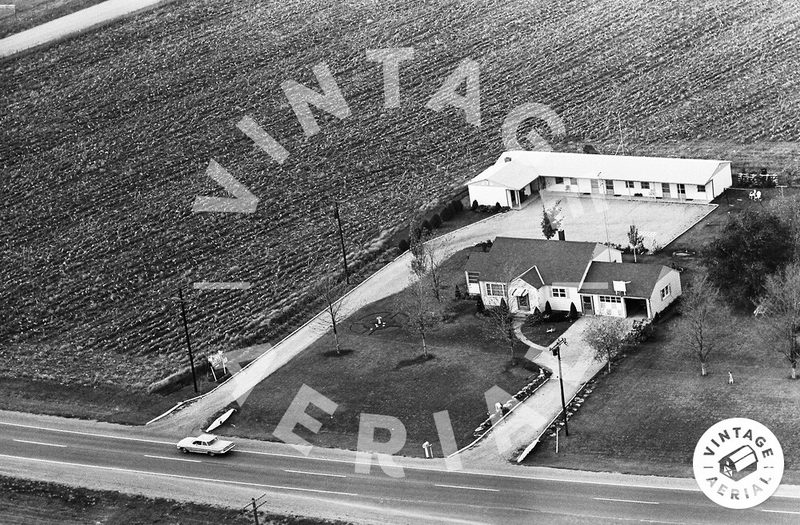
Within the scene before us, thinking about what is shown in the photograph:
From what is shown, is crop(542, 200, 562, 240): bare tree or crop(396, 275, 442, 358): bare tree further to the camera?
crop(542, 200, 562, 240): bare tree

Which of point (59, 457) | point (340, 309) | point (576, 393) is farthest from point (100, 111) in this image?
point (576, 393)

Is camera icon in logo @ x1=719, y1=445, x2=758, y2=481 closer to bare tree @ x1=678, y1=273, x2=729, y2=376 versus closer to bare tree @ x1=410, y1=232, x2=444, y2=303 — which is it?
bare tree @ x1=678, y1=273, x2=729, y2=376

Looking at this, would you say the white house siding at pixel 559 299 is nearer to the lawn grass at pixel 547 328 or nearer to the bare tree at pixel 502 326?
the lawn grass at pixel 547 328

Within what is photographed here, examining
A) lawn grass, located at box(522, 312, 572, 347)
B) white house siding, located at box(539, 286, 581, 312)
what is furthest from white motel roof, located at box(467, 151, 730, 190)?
lawn grass, located at box(522, 312, 572, 347)

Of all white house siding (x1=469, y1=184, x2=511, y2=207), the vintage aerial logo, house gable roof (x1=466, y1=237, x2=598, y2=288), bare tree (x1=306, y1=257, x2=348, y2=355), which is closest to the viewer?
the vintage aerial logo

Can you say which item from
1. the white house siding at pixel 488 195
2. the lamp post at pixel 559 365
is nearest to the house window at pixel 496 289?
the lamp post at pixel 559 365

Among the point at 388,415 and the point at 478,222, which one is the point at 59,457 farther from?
the point at 478,222
